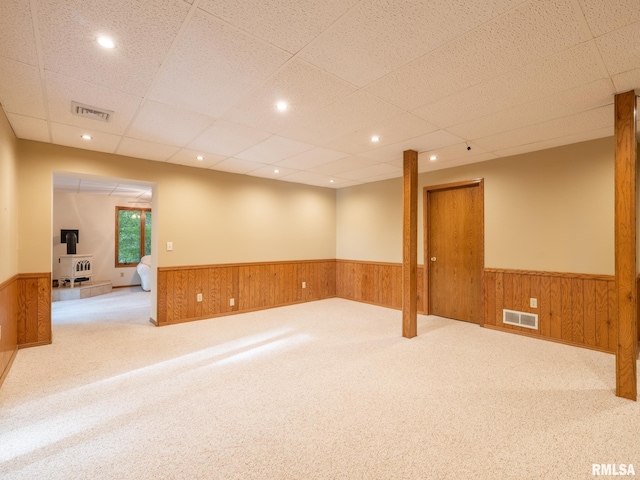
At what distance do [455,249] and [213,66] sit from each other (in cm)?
423

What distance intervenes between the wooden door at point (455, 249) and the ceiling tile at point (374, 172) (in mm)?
671

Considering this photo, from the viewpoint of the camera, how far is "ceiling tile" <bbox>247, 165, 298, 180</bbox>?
4.94m

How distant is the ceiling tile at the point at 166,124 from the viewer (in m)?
2.77

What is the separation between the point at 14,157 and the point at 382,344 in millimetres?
4628

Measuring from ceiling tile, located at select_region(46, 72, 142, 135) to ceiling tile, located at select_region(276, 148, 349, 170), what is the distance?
2.03 metres

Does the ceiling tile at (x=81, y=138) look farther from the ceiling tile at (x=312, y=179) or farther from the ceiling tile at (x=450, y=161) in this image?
the ceiling tile at (x=450, y=161)

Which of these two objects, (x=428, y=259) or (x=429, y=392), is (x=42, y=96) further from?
(x=428, y=259)

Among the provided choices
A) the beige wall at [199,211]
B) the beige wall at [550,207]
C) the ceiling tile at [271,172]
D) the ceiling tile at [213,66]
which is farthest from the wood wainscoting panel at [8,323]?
the beige wall at [550,207]

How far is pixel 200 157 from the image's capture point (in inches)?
169

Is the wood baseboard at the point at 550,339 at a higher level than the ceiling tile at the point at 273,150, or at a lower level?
lower

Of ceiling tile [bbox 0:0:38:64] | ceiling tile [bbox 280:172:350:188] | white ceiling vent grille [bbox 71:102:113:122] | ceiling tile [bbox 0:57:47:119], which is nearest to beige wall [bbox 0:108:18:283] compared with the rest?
ceiling tile [bbox 0:57:47:119]

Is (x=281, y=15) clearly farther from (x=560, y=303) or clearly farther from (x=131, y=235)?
(x=131, y=235)

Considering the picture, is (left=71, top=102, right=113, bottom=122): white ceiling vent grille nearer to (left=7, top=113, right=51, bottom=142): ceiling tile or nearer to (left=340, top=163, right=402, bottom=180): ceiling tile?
(left=7, top=113, right=51, bottom=142): ceiling tile

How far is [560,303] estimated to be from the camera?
379 centimetres
